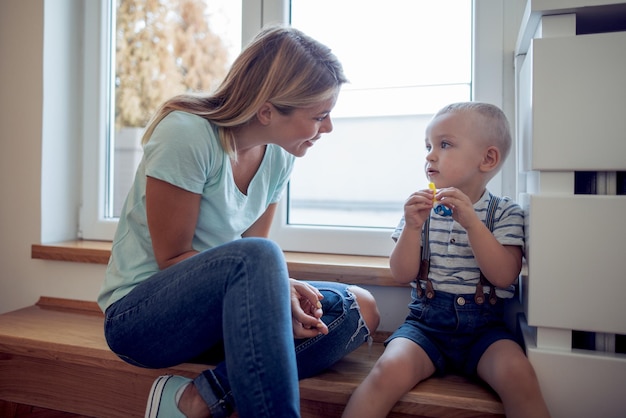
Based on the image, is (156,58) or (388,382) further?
(156,58)

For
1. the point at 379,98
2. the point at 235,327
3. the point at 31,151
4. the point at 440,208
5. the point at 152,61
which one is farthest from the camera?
the point at 152,61

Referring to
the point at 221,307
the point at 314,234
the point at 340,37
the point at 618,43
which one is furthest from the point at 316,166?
the point at 618,43

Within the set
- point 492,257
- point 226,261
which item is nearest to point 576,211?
point 492,257

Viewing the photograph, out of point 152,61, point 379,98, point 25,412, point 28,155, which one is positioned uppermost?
point 152,61

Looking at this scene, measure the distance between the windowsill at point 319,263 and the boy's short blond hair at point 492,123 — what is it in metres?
0.37

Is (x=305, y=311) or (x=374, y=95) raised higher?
(x=374, y=95)

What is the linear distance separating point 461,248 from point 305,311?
34cm

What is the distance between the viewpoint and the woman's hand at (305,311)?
898 mm

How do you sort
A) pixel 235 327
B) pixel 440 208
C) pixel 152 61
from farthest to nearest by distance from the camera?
pixel 152 61
pixel 440 208
pixel 235 327

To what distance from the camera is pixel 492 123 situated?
1011 mm

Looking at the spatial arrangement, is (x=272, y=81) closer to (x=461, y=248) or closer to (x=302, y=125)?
(x=302, y=125)

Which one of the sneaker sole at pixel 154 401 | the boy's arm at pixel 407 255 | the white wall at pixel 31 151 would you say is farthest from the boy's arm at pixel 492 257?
the white wall at pixel 31 151

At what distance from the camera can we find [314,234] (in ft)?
4.60

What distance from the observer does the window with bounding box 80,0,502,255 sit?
1290 millimetres
